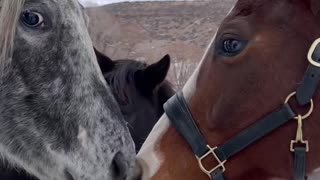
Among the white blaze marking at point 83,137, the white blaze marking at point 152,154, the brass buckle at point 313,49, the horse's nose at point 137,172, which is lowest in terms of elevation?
the horse's nose at point 137,172

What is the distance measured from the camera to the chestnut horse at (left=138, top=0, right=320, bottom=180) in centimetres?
278

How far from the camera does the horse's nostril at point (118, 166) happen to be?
10.9 feet

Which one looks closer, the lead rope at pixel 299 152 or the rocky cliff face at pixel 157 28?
the lead rope at pixel 299 152

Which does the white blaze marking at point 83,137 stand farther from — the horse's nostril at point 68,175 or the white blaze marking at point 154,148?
the white blaze marking at point 154,148

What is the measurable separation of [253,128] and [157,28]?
10884 mm

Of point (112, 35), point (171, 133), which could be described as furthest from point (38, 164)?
point (112, 35)

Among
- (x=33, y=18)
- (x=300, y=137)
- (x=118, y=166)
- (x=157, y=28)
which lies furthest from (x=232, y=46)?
(x=157, y=28)

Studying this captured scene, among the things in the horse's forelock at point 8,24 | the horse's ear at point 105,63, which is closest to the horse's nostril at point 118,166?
the horse's forelock at point 8,24

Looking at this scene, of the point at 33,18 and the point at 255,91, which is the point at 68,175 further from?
the point at 255,91

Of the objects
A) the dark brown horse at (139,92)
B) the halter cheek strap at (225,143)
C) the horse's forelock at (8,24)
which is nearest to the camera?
the halter cheek strap at (225,143)

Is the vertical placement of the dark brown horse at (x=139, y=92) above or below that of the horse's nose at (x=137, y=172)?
below

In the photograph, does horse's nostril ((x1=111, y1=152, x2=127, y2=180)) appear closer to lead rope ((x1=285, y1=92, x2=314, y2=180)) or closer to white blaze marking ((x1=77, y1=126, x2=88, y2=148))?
white blaze marking ((x1=77, y1=126, x2=88, y2=148))

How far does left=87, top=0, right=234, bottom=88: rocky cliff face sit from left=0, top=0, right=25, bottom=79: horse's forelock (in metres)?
6.98

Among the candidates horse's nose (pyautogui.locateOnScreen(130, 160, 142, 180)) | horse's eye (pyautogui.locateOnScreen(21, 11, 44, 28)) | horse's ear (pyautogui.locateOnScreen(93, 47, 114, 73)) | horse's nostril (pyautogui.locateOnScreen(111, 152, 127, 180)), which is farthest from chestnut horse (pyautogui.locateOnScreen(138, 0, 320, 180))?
horse's ear (pyautogui.locateOnScreen(93, 47, 114, 73))
